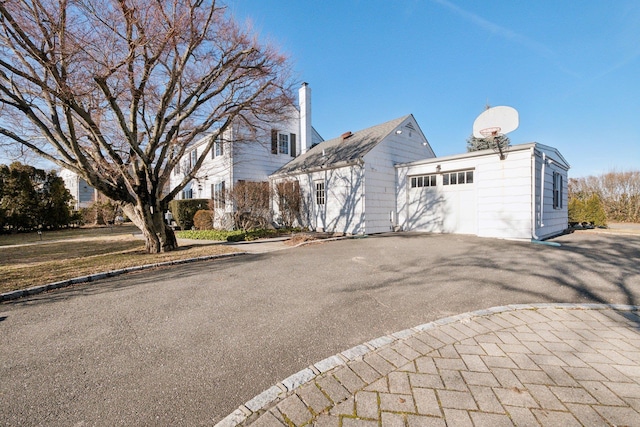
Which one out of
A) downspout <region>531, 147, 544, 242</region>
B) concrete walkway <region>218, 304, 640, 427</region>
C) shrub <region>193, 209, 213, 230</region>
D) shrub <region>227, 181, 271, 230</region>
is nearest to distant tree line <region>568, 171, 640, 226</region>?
downspout <region>531, 147, 544, 242</region>

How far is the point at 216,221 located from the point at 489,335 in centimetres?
1381

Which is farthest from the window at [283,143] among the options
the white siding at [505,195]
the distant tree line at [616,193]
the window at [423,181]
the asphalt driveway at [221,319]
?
the distant tree line at [616,193]

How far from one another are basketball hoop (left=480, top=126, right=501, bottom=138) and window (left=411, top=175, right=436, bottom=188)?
8.84ft

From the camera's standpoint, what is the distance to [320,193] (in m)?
13.8

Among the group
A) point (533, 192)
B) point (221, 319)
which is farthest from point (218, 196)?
point (533, 192)

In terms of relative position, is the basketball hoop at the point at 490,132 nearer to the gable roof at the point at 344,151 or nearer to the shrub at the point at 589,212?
the gable roof at the point at 344,151

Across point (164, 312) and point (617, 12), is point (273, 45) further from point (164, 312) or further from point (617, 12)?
point (617, 12)

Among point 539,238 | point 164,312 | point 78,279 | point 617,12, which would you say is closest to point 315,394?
point 164,312

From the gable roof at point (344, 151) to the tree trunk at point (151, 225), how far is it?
7.53 metres

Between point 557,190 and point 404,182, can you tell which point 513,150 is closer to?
point 557,190

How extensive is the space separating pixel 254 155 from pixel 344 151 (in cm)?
579

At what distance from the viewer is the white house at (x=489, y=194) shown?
935 centimetres

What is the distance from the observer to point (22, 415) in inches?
74.6

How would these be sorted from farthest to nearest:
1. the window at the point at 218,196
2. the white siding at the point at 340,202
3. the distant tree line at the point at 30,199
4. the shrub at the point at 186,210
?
the distant tree line at the point at 30,199
the shrub at the point at 186,210
the window at the point at 218,196
the white siding at the point at 340,202
